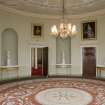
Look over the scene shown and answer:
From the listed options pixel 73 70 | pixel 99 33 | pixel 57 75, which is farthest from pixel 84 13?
pixel 57 75

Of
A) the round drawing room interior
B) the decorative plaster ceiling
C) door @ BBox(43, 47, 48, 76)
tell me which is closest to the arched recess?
the round drawing room interior

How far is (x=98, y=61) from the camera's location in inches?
425

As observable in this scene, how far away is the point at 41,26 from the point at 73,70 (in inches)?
171

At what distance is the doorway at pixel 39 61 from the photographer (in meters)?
11.7

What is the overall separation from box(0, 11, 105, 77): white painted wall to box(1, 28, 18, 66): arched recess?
43 centimetres

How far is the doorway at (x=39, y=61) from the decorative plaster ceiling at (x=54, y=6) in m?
3.07

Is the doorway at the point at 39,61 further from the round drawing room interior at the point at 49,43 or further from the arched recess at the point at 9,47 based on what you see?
the arched recess at the point at 9,47

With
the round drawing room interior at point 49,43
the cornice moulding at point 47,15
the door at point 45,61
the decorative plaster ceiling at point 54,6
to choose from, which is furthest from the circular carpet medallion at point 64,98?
the cornice moulding at point 47,15

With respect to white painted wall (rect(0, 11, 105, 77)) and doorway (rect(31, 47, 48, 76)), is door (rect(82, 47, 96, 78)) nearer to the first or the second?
white painted wall (rect(0, 11, 105, 77))

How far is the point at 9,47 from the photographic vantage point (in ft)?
34.9

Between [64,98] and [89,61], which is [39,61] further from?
[64,98]

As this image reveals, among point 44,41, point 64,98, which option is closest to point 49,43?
point 44,41

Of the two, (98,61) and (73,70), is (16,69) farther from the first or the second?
(98,61)

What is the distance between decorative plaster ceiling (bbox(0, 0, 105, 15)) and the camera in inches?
345
